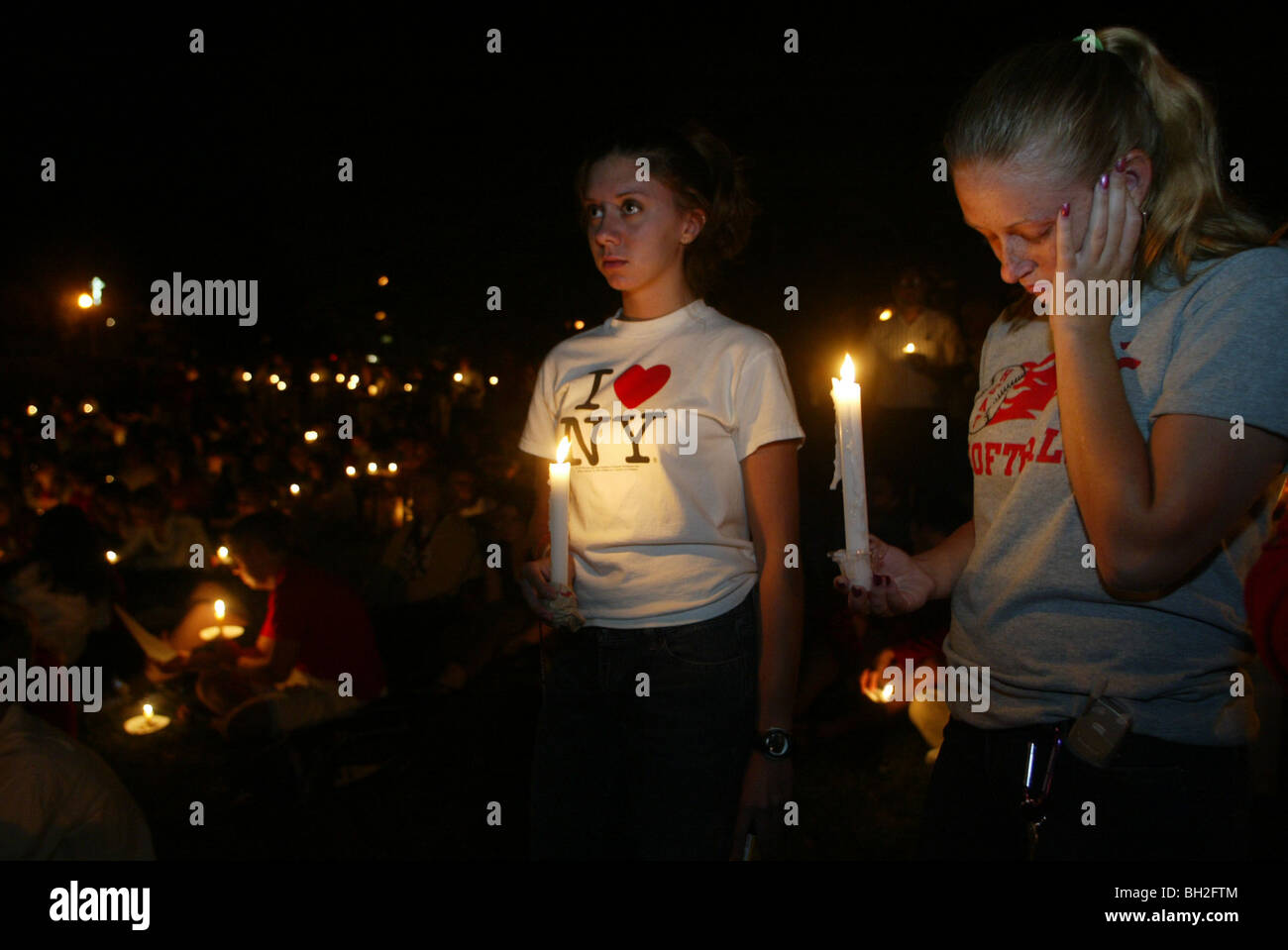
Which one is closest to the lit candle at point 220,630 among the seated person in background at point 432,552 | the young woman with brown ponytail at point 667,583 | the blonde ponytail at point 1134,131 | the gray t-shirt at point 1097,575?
the seated person in background at point 432,552

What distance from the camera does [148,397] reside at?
17.1 metres

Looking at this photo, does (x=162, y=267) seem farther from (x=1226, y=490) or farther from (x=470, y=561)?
(x=1226, y=490)

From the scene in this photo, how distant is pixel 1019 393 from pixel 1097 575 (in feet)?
1.27

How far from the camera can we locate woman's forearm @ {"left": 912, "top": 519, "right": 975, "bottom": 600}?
1942mm

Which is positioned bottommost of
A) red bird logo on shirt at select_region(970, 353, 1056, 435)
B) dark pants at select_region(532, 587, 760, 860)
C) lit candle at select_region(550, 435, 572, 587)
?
dark pants at select_region(532, 587, 760, 860)

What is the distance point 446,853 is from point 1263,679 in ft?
12.4

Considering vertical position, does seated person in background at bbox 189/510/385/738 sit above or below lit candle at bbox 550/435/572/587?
below

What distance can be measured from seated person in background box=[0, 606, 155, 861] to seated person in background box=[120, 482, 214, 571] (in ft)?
19.4

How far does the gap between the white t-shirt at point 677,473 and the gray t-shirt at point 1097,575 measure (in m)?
0.56

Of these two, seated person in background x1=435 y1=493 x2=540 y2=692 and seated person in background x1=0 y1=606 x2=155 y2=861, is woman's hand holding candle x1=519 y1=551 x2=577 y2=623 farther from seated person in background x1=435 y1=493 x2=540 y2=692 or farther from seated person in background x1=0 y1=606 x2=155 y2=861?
seated person in background x1=435 y1=493 x2=540 y2=692

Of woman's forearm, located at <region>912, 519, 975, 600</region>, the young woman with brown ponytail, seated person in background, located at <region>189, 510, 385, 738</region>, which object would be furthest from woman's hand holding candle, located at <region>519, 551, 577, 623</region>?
seated person in background, located at <region>189, 510, 385, 738</region>

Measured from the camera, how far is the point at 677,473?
2.12 meters

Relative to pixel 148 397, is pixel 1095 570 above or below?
below
